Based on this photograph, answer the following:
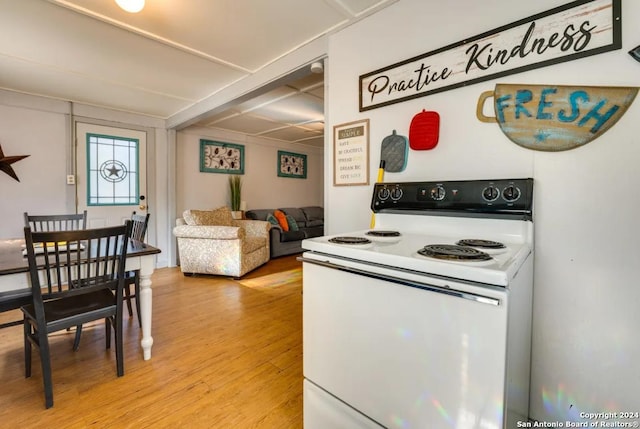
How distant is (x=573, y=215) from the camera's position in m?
1.16

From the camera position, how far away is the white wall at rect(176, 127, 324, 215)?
4.93m

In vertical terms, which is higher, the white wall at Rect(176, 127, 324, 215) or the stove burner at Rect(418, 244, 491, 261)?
the white wall at Rect(176, 127, 324, 215)

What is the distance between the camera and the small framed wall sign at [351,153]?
1.85 m

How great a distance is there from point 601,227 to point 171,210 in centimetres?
487

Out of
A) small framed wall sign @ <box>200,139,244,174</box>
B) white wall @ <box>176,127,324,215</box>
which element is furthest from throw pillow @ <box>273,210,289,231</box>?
small framed wall sign @ <box>200,139,244,174</box>

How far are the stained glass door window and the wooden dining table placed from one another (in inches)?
83.1

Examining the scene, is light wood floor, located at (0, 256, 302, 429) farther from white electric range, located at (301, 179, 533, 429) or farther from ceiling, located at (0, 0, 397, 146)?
ceiling, located at (0, 0, 397, 146)

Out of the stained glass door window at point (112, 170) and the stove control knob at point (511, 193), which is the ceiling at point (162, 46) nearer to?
the stained glass door window at point (112, 170)

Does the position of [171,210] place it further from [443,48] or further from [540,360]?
[540,360]

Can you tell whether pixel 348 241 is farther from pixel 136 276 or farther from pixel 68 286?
pixel 136 276

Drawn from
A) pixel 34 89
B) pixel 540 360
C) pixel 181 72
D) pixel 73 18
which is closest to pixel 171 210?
pixel 34 89

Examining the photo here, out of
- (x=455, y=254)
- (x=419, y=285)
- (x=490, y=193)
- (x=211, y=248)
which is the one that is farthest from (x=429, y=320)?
(x=211, y=248)

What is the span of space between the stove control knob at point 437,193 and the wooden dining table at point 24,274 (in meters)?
1.74

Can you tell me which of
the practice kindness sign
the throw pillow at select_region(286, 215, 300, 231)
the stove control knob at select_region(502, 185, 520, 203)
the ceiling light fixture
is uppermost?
the ceiling light fixture
